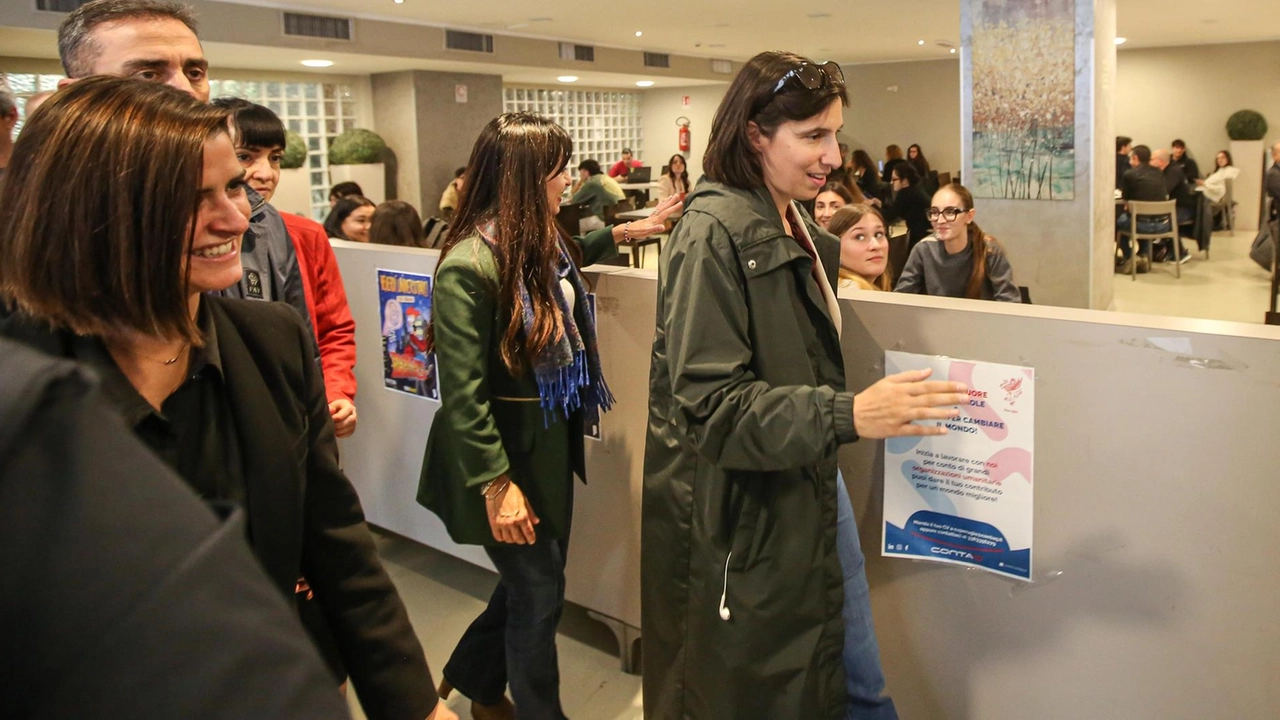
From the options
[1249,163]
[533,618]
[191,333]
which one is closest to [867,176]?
[1249,163]

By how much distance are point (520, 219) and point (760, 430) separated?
0.77m

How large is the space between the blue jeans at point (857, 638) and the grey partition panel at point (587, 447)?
2.41 feet

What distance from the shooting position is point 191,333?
957mm

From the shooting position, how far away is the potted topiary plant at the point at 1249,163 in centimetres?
1372

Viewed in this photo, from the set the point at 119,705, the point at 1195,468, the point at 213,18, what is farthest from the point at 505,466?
the point at 213,18

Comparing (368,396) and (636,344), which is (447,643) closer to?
(368,396)

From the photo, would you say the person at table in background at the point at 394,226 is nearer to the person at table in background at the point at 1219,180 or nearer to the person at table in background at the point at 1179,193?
the person at table in background at the point at 1179,193

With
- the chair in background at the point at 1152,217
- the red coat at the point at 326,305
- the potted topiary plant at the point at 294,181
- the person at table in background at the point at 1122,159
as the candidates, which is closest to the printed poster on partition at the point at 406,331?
the red coat at the point at 326,305

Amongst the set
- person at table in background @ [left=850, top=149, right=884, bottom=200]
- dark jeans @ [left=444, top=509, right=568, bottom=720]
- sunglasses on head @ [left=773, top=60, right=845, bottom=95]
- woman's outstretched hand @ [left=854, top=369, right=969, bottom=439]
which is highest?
person at table in background @ [left=850, top=149, right=884, bottom=200]

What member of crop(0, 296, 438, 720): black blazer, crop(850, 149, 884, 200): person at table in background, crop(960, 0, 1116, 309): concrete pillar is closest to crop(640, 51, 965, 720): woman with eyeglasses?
crop(0, 296, 438, 720): black blazer

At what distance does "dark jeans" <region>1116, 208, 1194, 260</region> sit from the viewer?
9.09 metres

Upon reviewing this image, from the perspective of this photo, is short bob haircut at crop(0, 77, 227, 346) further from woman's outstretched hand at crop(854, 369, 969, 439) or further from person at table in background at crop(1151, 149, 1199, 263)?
person at table in background at crop(1151, 149, 1199, 263)

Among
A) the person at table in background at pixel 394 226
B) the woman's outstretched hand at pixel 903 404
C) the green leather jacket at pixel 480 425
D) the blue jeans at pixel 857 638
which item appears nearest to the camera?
the woman's outstretched hand at pixel 903 404

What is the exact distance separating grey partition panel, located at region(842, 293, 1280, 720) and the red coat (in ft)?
3.54
